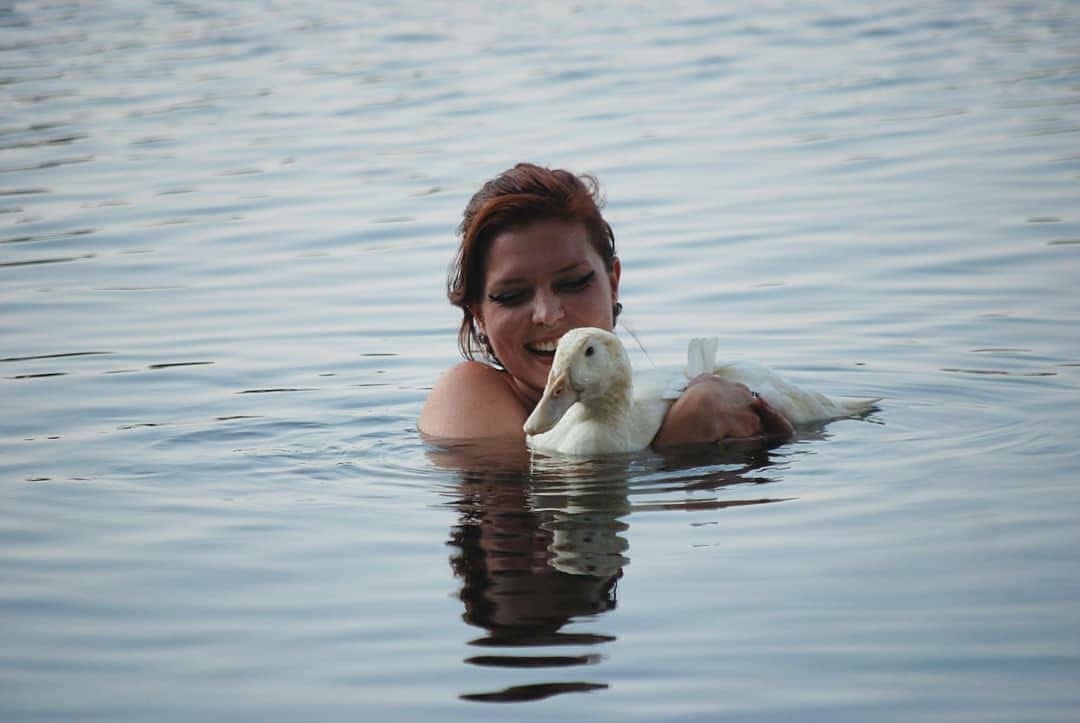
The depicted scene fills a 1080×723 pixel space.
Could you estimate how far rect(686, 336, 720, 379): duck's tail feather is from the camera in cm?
688

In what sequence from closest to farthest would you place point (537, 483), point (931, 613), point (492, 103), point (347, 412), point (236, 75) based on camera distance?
point (931, 613) → point (537, 483) → point (347, 412) → point (492, 103) → point (236, 75)

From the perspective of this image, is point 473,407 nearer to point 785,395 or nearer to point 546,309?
point 546,309

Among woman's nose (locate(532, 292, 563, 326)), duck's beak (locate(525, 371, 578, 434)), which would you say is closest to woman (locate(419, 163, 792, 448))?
woman's nose (locate(532, 292, 563, 326))

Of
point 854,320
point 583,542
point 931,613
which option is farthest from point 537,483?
point 854,320

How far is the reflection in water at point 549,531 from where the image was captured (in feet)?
15.1

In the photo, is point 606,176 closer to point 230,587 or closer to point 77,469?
point 77,469

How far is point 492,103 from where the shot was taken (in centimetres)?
1759

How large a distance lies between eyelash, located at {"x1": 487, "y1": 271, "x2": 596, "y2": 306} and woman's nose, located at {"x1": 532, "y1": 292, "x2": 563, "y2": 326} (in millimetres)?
82

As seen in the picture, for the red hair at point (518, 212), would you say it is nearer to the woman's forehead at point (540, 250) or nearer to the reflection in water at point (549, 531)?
the woman's forehead at point (540, 250)

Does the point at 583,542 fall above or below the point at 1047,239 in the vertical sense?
below

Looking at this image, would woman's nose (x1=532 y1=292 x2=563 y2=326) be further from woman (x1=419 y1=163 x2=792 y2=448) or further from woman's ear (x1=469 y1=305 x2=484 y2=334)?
woman's ear (x1=469 y1=305 x2=484 y2=334)

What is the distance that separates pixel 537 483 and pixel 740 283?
4.09 meters

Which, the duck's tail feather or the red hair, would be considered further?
the red hair

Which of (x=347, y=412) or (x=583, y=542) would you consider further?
(x=347, y=412)
